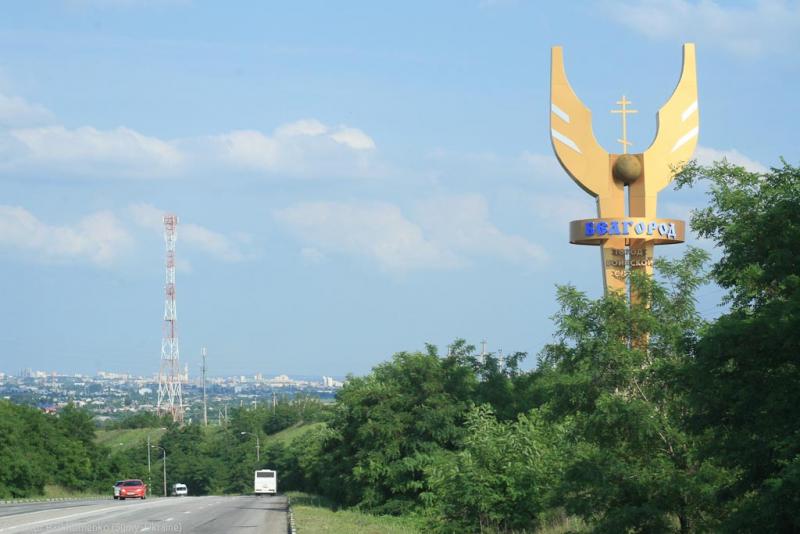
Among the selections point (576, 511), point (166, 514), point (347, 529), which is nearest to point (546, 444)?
point (347, 529)

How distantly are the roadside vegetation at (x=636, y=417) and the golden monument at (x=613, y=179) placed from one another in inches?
235

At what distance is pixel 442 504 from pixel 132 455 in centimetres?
11434

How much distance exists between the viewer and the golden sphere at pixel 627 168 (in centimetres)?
3741

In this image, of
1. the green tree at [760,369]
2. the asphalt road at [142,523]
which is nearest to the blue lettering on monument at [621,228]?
the asphalt road at [142,523]

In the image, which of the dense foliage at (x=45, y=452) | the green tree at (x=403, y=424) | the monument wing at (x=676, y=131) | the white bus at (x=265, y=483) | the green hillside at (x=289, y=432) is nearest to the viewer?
the monument wing at (x=676, y=131)

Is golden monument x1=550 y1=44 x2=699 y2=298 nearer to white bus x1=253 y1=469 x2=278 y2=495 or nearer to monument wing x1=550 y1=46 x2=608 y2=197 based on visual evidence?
monument wing x1=550 y1=46 x2=608 y2=197

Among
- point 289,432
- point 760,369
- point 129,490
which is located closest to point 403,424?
point 129,490

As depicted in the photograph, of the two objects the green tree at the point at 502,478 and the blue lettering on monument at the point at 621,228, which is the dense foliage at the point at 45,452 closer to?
the green tree at the point at 502,478

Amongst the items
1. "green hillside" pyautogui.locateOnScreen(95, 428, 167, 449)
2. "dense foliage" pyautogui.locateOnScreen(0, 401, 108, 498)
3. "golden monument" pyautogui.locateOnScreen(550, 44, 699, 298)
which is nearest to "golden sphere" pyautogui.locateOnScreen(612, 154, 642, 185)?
"golden monument" pyautogui.locateOnScreen(550, 44, 699, 298)

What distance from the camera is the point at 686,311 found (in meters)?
24.9

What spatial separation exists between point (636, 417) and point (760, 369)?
6.67 metres

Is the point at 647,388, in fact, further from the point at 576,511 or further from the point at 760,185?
the point at 760,185

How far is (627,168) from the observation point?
123ft

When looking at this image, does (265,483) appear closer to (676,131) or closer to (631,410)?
(676,131)
